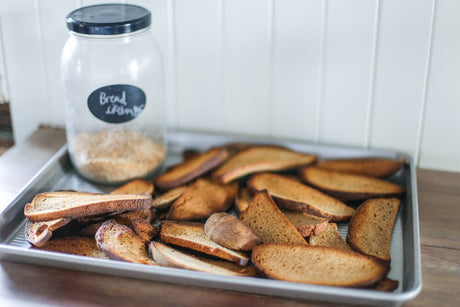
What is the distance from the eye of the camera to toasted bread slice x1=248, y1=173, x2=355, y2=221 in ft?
3.05

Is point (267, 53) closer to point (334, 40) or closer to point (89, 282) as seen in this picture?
point (334, 40)

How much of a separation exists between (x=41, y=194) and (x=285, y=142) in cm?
49

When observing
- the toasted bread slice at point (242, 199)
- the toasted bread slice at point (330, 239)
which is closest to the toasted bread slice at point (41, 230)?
the toasted bread slice at point (242, 199)

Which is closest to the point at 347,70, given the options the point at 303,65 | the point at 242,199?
the point at 303,65

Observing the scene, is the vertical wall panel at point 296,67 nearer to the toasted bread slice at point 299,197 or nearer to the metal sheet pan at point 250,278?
the metal sheet pan at point 250,278

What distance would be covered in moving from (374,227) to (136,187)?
42 centimetres

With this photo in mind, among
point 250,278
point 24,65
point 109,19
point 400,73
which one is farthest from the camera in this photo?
point 24,65

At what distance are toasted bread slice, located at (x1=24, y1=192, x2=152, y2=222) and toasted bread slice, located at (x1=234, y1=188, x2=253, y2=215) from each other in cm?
15

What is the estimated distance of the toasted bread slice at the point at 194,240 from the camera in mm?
799

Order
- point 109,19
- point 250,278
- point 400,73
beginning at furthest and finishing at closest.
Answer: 1. point 400,73
2. point 109,19
3. point 250,278

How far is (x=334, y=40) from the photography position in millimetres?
1056

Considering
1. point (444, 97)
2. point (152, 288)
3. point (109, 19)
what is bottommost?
point (152, 288)

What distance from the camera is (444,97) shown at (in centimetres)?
106

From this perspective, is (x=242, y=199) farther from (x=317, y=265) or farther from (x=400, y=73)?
(x=400, y=73)
